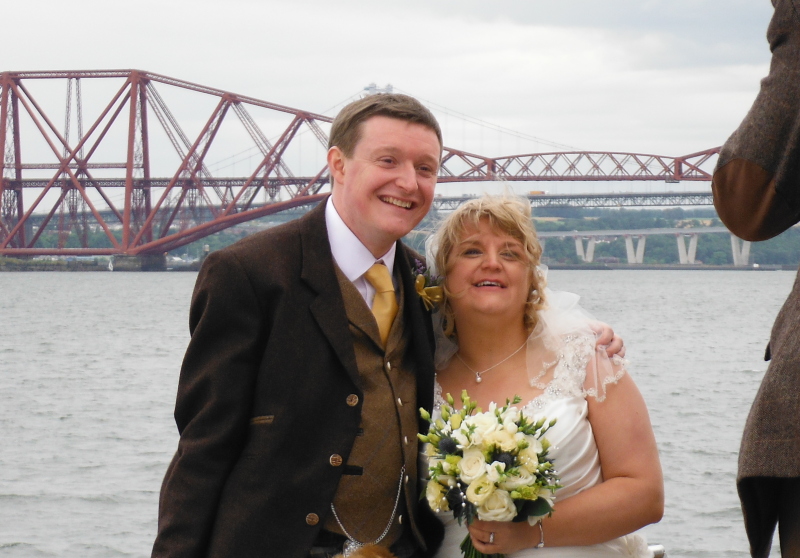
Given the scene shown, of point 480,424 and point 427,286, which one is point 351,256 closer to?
point 427,286

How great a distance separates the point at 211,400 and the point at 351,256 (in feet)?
1.54

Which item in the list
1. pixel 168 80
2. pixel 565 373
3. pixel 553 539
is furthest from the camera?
pixel 168 80

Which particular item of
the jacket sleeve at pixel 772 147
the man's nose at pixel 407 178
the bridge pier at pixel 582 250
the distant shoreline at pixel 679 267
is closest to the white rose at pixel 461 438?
the man's nose at pixel 407 178

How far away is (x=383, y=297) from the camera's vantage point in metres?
2.42

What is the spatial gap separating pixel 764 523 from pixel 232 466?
3.71ft

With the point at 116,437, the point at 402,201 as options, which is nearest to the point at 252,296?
the point at 402,201

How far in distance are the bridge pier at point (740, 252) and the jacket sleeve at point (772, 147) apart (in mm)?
65044

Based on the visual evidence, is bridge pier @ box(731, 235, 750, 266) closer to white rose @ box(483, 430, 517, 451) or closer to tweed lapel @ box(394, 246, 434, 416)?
tweed lapel @ box(394, 246, 434, 416)

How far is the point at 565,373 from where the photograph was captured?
2541mm

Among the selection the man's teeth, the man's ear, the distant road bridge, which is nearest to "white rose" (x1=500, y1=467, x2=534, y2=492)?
the man's teeth

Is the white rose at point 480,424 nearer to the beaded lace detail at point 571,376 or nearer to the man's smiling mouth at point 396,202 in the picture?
the beaded lace detail at point 571,376

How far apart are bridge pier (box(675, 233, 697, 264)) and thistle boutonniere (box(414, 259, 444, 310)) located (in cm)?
6568

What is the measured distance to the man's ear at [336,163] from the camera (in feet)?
7.90

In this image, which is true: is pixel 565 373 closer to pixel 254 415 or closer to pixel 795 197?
pixel 254 415
